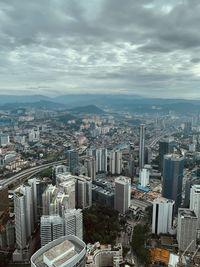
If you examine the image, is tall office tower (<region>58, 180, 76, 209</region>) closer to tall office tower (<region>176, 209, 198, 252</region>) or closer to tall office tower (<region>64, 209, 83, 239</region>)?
tall office tower (<region>64, 209, 83, 239</region>)

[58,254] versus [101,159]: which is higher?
[58,254]

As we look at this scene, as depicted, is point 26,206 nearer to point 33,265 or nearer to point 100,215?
point 100,215

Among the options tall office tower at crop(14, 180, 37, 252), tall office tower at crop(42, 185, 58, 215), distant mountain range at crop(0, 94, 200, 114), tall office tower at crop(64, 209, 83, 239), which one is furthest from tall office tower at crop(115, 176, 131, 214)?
distant mountain range at crop(0, 94, 200, 114)

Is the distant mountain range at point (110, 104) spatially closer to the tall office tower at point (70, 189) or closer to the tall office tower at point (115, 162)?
the tall office tower at point (115, 162)

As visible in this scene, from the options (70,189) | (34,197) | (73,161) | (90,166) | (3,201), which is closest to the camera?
(34,197)

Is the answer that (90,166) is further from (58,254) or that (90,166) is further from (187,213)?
(58,254)

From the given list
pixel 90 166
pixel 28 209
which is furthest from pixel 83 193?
pixel 28 209

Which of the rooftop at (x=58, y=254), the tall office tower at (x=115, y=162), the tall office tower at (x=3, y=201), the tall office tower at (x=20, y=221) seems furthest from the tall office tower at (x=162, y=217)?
the tall office tower at (x=115, y=162)
